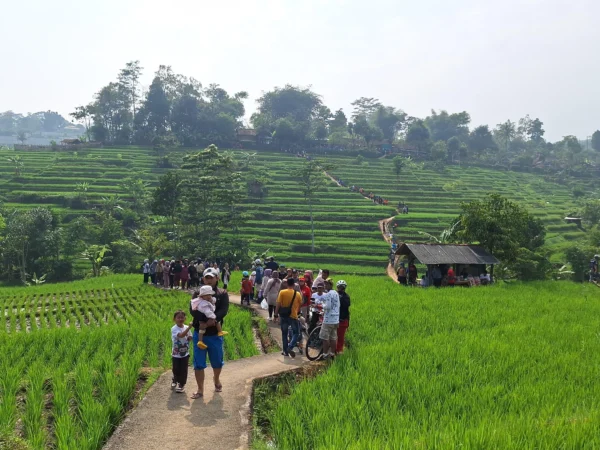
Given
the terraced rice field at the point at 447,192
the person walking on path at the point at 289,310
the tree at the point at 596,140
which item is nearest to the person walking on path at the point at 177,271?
the person walking on path at the point at 289,310

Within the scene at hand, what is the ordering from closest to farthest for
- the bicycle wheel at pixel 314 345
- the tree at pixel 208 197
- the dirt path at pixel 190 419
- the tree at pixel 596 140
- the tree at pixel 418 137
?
the dirt path at pixel 190 419 → the bicycle wheel at pixel 314 345 → the tree at pixel 208 197 → the tree at pixel 418 137 → the tree at pixel 596 140

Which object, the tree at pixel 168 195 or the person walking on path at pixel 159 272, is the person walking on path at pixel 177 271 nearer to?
the person walking on path at pixel 159 272

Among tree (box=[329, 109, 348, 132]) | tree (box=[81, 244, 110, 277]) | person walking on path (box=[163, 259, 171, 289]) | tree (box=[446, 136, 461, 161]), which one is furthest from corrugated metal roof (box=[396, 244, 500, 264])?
tree (box=[329, 109, 348, 132])

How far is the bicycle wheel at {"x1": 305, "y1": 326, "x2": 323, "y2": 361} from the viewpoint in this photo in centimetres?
934

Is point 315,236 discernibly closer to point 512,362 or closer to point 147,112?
point 512,362

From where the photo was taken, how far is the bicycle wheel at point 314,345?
9.34m

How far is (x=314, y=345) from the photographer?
380 inches

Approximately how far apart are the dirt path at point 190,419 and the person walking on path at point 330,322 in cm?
127

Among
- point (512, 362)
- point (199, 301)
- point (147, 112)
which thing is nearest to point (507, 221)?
point (512, 362)

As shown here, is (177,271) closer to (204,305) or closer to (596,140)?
(204,305)

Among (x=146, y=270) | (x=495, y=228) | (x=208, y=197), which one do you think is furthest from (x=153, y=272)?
(x=495, y=228)

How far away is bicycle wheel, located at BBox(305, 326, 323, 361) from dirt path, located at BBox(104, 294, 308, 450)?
1.31 metres

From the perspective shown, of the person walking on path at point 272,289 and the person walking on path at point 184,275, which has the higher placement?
the person walking on path at point 272,289

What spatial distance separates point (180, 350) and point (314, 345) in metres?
3.31
